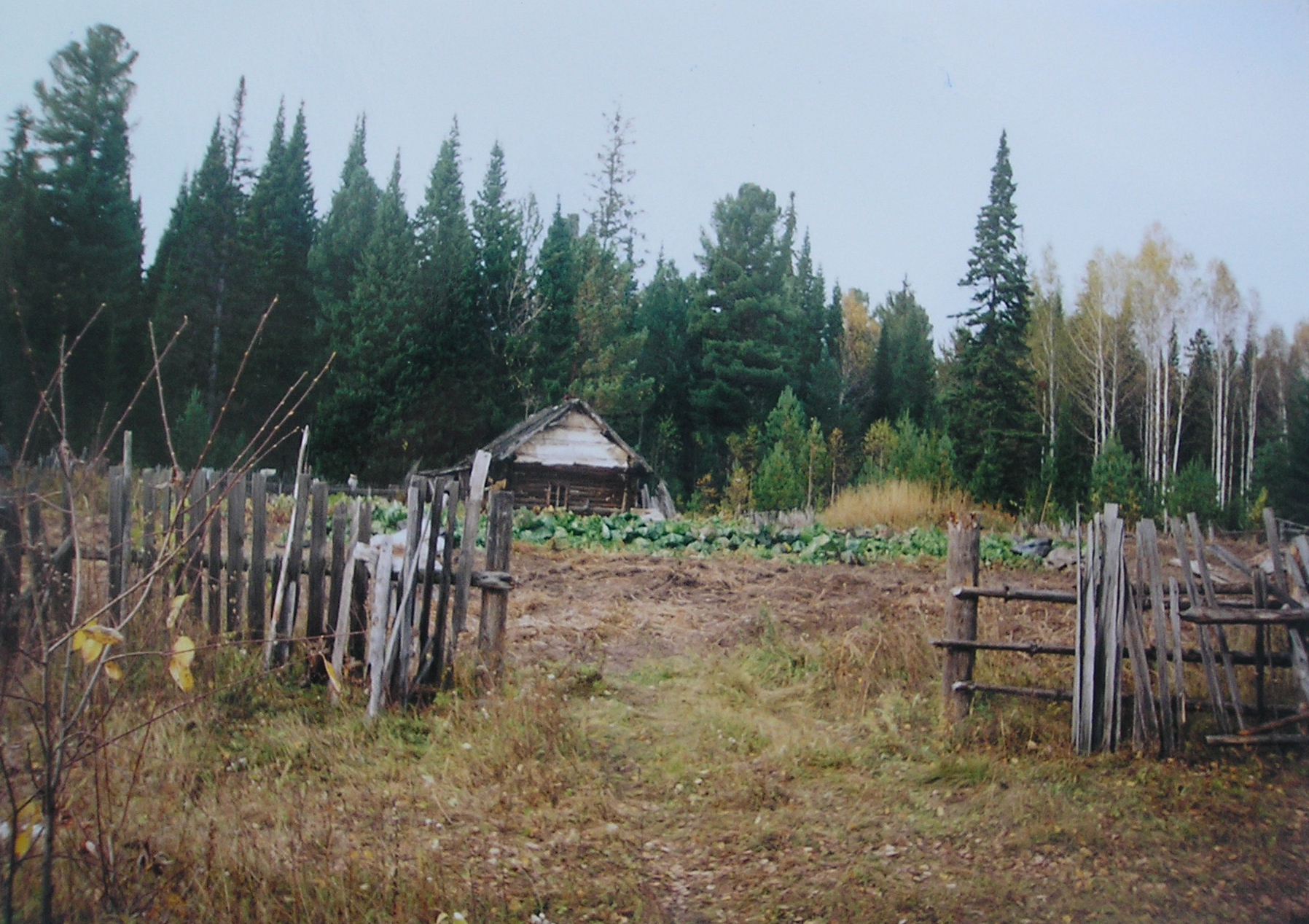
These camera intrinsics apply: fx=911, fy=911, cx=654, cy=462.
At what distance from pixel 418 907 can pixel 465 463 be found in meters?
16.8

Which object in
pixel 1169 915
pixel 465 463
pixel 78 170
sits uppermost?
pixel 78 170

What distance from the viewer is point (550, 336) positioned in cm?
1841

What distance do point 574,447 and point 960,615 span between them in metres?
15.8

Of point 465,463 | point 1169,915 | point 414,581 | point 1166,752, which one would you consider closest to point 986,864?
point 1169,915

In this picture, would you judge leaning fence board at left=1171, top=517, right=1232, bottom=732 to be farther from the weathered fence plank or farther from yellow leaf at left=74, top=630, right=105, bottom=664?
the weathered fence plank

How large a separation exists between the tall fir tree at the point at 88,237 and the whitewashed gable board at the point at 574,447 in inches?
547

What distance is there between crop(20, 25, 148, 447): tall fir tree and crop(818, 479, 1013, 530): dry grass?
439 inches

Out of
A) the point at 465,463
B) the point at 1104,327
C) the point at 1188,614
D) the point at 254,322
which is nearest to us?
the point at 1188,614

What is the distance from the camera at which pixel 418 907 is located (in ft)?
11.1

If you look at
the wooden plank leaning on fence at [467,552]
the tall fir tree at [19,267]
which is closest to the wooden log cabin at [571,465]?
the wooden plank leaning on fence at [467,552]

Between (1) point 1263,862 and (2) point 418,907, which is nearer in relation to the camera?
(2) point 418,907

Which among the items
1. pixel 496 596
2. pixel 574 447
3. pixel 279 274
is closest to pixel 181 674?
pixel 496 596

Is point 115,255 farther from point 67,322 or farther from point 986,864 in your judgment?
point 986,864

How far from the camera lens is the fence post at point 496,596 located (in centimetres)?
632
